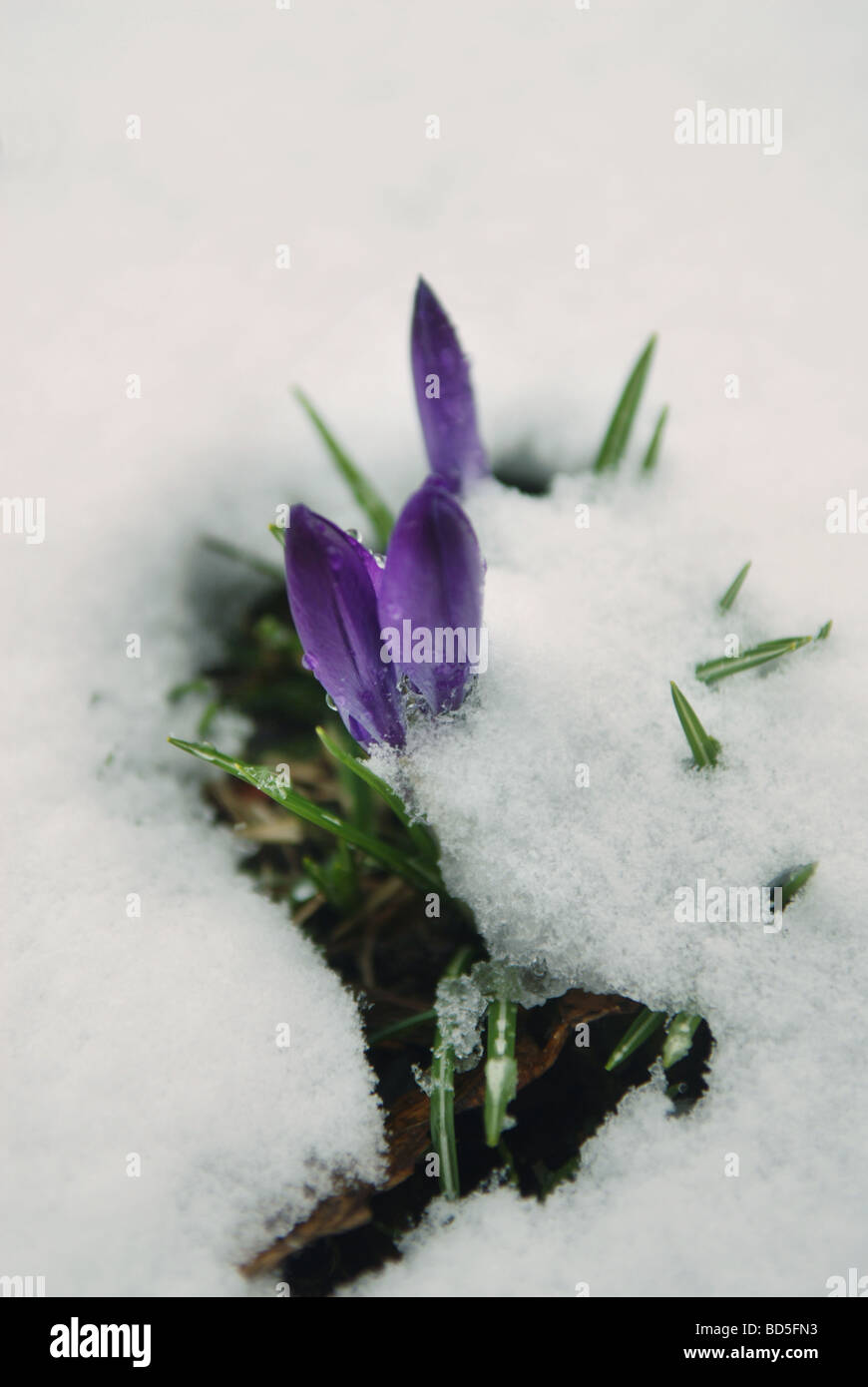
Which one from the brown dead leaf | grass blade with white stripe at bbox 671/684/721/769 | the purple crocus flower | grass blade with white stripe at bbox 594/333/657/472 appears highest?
grass blade with white stripe at bbox 594/333/657/472

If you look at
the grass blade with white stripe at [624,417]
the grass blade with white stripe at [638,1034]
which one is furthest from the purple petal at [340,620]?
the grass blade with white stripe at [624,417]

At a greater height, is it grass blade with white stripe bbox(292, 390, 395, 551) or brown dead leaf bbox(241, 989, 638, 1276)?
grass blade with white stripe bbox(292, 390, 395, 551)

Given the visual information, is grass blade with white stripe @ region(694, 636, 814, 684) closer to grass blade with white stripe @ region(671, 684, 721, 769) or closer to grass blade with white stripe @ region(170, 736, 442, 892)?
grass blade with white stripe @ region(671, 684, 721, 769)

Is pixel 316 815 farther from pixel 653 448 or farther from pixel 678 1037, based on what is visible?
pixel 653 448

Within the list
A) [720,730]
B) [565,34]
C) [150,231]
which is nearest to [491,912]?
[720,730]

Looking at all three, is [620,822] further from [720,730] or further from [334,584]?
[334,584]

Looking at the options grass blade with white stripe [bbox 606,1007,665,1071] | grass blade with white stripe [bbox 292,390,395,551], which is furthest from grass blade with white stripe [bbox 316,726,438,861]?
grass blade with white stripe [bbox 292,390,395,551]
